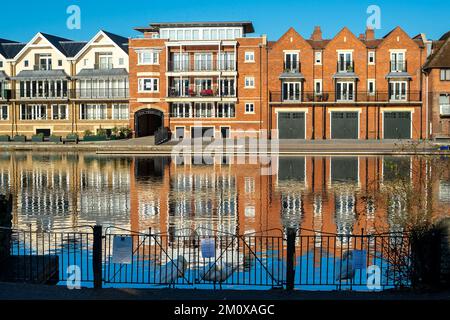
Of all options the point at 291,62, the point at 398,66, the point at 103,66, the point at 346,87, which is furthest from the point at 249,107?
the point at 103,66

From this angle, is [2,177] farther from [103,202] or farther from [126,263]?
[126,263]

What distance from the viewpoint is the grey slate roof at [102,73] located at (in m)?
61.2

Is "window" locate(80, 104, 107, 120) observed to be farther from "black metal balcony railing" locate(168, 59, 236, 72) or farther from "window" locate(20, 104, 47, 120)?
"black metal balcony railing" locate(168, 59, 236, 72)

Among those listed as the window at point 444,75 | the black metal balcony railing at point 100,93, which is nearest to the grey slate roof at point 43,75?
the black metal balcony railing at point 100,93

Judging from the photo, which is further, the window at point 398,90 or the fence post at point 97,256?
the window at point 398,90

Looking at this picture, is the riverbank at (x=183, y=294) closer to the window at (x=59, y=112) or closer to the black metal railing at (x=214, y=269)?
the black metal railing at (x=214, y=269)

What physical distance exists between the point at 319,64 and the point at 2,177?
1365 inches

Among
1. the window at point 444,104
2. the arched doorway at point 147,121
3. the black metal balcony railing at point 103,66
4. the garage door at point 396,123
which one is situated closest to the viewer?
the window at point 444,104

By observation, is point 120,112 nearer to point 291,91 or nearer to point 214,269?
point 291,91

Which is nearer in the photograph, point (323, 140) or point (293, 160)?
point (293, 160)

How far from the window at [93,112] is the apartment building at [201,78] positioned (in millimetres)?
4254

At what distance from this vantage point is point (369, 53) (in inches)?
2275

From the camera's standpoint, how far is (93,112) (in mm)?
62312

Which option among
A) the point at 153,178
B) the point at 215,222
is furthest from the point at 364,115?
the point at 215,222
